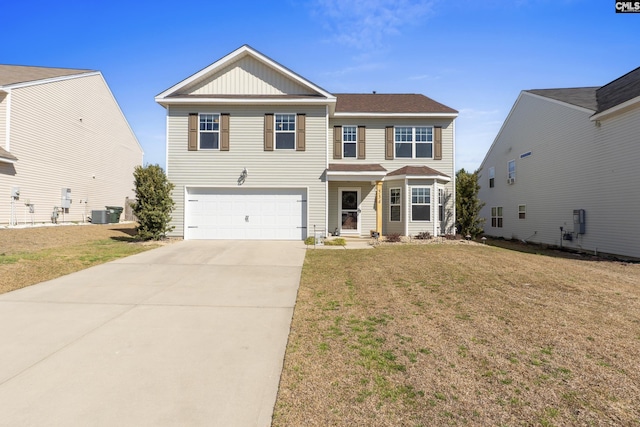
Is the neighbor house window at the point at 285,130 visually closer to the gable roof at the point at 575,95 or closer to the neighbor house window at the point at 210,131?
the neighbor house window at the point at 210,131

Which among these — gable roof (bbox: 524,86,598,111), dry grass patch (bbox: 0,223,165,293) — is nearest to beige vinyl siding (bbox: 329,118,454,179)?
gable roof (bbox: 524,86,598,111)

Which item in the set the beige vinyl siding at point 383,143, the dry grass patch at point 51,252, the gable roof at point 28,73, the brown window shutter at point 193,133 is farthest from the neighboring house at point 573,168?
the gable roof at point 28,73

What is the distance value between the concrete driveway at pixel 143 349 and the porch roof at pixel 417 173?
938 centimetres

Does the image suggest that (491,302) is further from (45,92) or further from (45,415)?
(45,92)

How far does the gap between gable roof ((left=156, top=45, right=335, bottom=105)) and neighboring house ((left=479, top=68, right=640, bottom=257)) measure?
1093 cm

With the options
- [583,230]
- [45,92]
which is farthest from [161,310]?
[45,92]

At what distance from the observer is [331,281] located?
7328 millimetres

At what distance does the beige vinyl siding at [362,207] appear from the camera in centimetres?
1589

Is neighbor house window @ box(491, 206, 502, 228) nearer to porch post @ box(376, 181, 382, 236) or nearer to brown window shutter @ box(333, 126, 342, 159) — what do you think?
porch post @ box(376, 181, 382, 236)

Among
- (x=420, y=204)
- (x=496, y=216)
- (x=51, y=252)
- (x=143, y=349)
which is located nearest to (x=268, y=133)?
(x=420, y=204)

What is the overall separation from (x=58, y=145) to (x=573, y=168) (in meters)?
27.2

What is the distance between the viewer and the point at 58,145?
63.4 ft

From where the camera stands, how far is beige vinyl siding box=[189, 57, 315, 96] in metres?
14.8

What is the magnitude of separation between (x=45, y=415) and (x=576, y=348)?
5464 mm
